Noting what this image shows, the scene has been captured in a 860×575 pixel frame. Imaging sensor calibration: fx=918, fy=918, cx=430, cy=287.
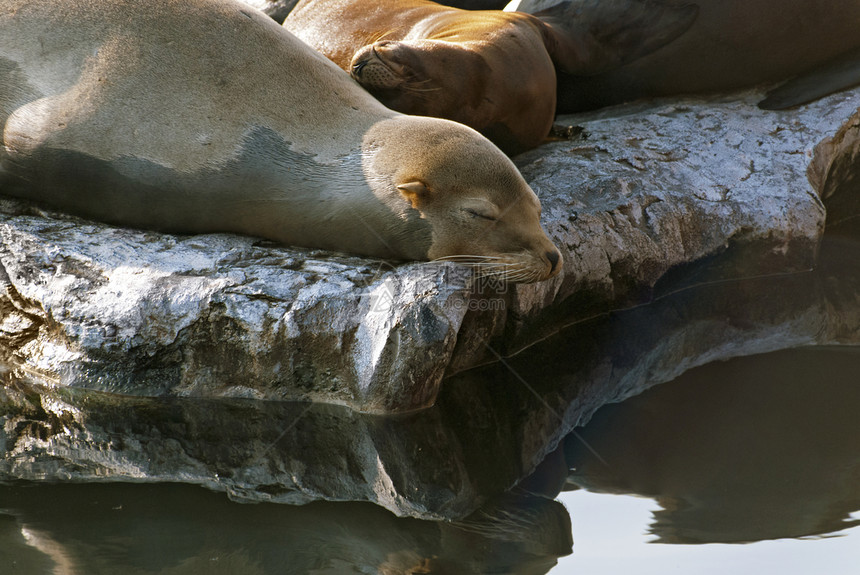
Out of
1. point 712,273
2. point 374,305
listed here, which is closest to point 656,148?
point 712,273

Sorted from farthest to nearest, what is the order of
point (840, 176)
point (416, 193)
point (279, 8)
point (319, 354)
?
point (279, 8) < point (840, 176) < point (416, 193) < point (319, 354)

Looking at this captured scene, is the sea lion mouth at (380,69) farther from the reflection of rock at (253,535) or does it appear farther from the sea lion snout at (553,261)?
the reflection of rock at (253,535)

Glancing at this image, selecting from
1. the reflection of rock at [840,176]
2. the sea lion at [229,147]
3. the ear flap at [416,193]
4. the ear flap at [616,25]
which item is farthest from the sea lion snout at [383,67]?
the reflection of rock at [840,176]

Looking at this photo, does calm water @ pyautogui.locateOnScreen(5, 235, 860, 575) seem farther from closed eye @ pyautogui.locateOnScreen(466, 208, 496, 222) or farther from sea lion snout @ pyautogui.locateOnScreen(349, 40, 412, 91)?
sea lion snout @ pyautogui.locateOnScreen(349, 40, 412, 91)

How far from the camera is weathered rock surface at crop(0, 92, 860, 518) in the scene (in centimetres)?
271

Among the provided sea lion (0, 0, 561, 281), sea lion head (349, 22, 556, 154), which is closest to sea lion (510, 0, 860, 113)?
sea lion head (349, 22, 556, 154)

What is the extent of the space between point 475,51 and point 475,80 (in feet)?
0.51

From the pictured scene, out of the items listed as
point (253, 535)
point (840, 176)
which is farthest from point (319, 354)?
point (840, 176)

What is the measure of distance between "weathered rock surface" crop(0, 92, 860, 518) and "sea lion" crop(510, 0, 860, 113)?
5.04 ft

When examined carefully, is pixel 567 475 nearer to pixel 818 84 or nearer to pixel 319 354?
pixel 319 354

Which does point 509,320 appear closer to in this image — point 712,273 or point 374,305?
point 374,305

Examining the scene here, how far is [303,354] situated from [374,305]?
0.29 metres

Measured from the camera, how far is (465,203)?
332 cm

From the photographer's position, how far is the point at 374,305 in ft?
10.0
